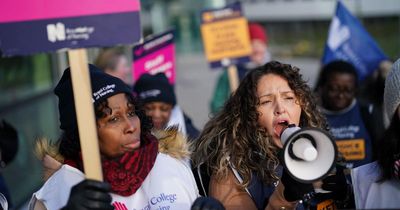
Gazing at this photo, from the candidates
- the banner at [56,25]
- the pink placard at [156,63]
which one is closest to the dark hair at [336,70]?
the pink placard at [156,63]

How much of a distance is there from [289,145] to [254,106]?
0.64 m

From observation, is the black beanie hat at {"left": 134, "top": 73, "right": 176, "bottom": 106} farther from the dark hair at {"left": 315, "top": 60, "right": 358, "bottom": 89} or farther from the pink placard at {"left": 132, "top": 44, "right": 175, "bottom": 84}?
the dark hair at {"left": 315, "top": 60, "right": 358, "bottom": 89}

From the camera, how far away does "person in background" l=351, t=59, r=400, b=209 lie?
2.50 metres

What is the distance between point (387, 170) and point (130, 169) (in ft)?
3.67

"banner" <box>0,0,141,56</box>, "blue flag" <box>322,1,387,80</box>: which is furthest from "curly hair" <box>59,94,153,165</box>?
"blue flag" <box>322,1,387,80</box>

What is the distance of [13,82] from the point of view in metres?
6.72

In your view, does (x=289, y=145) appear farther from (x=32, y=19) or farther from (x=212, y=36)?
(x=212, y=36)

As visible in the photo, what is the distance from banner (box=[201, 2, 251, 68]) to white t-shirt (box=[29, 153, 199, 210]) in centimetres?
374

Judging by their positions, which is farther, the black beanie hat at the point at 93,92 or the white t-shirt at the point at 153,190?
the black beanie hat at the point at 93,92

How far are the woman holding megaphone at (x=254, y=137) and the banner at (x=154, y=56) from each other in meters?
3.04

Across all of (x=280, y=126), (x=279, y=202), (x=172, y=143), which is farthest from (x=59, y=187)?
(x=280, y=126)

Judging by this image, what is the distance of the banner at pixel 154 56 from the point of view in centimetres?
599

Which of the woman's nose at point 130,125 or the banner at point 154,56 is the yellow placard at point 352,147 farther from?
the woman's nose at point 130,125

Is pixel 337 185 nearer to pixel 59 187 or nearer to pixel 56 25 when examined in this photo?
pixel 59 187
